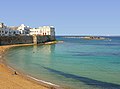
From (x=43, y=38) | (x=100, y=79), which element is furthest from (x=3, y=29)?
(x=100, y=79)

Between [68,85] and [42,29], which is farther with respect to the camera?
[42,29]

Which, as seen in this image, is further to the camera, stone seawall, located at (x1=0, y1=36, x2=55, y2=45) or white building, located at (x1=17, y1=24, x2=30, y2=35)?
white building, located at (x1=17, y1=24, x2=30, y2=35)

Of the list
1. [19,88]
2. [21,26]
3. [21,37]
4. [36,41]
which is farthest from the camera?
[21,26]

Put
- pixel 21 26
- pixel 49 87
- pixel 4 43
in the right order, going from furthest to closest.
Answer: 1. pixel 21 26
2. pixel 4 43
3. pixel 49 87

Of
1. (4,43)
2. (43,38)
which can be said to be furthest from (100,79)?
(43,38)

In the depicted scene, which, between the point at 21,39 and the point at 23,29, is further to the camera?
the point at 23,29

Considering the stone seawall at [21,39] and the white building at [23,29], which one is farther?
the white building at [23,29]

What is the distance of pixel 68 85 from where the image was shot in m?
22.4

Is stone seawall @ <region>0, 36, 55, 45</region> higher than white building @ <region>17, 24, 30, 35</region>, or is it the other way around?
white building @ <region>17, 24, 30, 35</region>

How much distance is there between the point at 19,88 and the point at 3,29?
10052 centimetres

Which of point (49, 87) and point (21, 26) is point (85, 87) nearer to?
point (49, 87)

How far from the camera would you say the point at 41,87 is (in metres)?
20.8

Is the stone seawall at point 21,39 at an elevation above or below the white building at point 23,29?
below

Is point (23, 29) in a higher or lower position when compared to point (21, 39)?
higher
